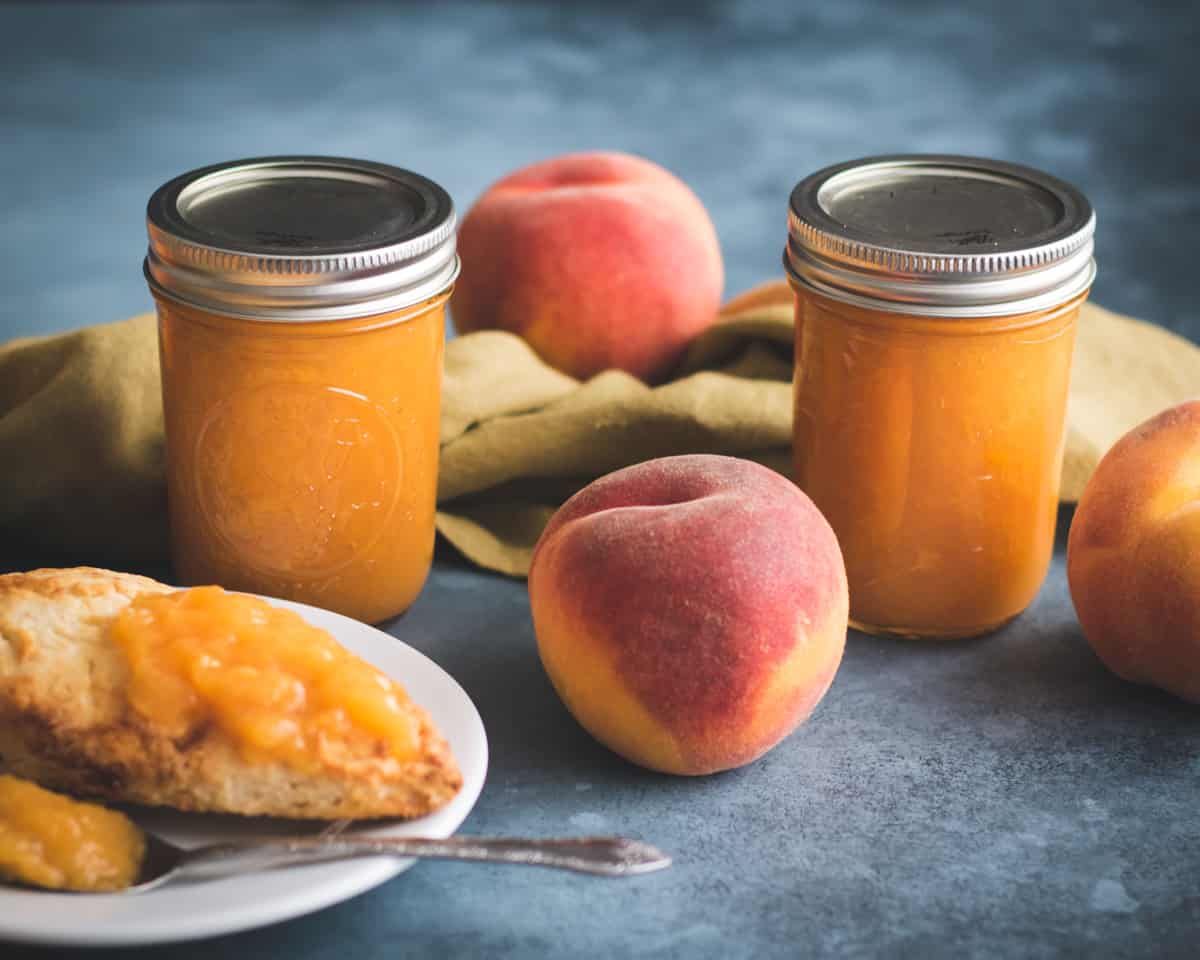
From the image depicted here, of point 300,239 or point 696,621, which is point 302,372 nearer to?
point 300,239

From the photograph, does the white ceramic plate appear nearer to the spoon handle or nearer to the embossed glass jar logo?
the spoon handle

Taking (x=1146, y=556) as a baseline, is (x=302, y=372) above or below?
above

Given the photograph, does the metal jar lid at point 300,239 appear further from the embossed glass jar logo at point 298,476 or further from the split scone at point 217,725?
the split scone at point 217,725

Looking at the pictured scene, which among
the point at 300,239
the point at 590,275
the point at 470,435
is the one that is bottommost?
the point at 470,435

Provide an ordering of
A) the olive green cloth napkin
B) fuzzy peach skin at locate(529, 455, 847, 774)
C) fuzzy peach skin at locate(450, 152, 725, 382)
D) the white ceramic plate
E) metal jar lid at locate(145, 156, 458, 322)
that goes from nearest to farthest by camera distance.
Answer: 1. the white ceramic plate
2. fuzzy peach skin at locate(529, 455, 847, 774)
3. metal jar lid at locate(145, 156, 458, 322)
4. the olive green cloth napkin
5. fuzzy peach skin at locate(450, 152, 725, 382)

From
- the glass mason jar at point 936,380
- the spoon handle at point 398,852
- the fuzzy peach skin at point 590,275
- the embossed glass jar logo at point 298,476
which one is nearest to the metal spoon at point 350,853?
the spoon handle at point 398,852

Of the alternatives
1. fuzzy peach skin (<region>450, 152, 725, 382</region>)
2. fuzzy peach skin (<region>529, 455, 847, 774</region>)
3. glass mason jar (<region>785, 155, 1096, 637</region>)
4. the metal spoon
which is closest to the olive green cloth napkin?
fuzzy peach skin (<region>450, 152, 725, 382</region>)

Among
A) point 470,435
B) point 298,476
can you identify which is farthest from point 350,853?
point 470,435

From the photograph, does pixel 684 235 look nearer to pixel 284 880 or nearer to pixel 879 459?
pixel 879 459
